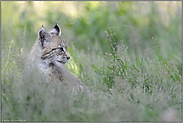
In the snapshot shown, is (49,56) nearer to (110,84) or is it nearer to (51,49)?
(51,49)

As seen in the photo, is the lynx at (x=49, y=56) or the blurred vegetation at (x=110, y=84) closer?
the blurred vegetation at (x=110, y=84)

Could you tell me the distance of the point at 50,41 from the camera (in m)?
4.21

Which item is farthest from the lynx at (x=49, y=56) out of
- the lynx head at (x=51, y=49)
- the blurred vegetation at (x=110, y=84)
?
the blurred vegetation at (x=110, y=84)

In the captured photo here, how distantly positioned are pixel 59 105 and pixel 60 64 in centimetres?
142

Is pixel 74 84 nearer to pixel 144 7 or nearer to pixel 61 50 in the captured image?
pixel 61 50

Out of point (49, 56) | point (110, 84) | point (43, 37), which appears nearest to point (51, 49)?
point (49, 56)

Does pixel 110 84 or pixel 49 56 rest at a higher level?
pixel 49 56

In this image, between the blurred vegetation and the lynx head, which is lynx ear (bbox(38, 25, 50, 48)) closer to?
the lynx head

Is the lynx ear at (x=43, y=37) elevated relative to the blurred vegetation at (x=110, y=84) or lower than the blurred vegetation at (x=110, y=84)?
elevated

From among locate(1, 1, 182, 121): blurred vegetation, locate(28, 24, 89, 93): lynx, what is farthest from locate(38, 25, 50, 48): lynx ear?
locate(1, 1, 182, 121): blurred vegetation

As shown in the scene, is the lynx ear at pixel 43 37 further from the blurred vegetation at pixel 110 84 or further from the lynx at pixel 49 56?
the blurred vegetation at pixel 110 84

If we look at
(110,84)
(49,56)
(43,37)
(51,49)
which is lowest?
(110,84)

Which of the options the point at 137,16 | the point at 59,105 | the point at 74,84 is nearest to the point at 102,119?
the point at 59,105

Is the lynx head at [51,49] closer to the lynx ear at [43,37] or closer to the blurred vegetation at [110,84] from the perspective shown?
the lynx ear at [43,37]
